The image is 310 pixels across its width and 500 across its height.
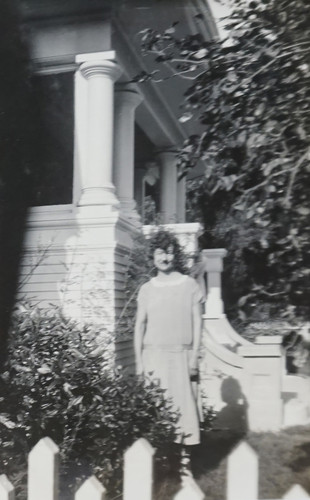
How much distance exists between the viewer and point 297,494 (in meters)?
0.90

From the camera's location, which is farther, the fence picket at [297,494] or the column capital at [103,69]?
the column capital at [103,69]

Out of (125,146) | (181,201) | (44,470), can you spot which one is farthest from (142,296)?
(44,470)

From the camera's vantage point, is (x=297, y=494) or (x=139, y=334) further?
(x=139, y=334)

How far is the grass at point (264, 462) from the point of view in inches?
36.8

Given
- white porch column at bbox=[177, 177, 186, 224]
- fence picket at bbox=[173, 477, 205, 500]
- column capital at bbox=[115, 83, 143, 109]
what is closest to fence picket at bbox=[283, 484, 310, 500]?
fence picket at bbox=[173, 477, 205, 500]

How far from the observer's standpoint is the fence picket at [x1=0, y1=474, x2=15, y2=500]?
1040mm

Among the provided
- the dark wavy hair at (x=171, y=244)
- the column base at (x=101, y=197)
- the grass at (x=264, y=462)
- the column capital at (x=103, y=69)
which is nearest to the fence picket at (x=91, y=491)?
the grass at (x=264, y=462)

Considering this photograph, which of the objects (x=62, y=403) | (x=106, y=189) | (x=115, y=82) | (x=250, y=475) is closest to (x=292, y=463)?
(x=250, y=475)

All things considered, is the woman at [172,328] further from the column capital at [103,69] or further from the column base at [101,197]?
the column capital at [103,69]

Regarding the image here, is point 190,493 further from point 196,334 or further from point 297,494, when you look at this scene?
point 196,334

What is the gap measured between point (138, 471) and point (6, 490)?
0.30m

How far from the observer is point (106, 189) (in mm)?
1031

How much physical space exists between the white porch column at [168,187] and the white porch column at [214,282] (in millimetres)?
107

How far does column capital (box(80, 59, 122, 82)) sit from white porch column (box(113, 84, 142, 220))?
0.09 ft
